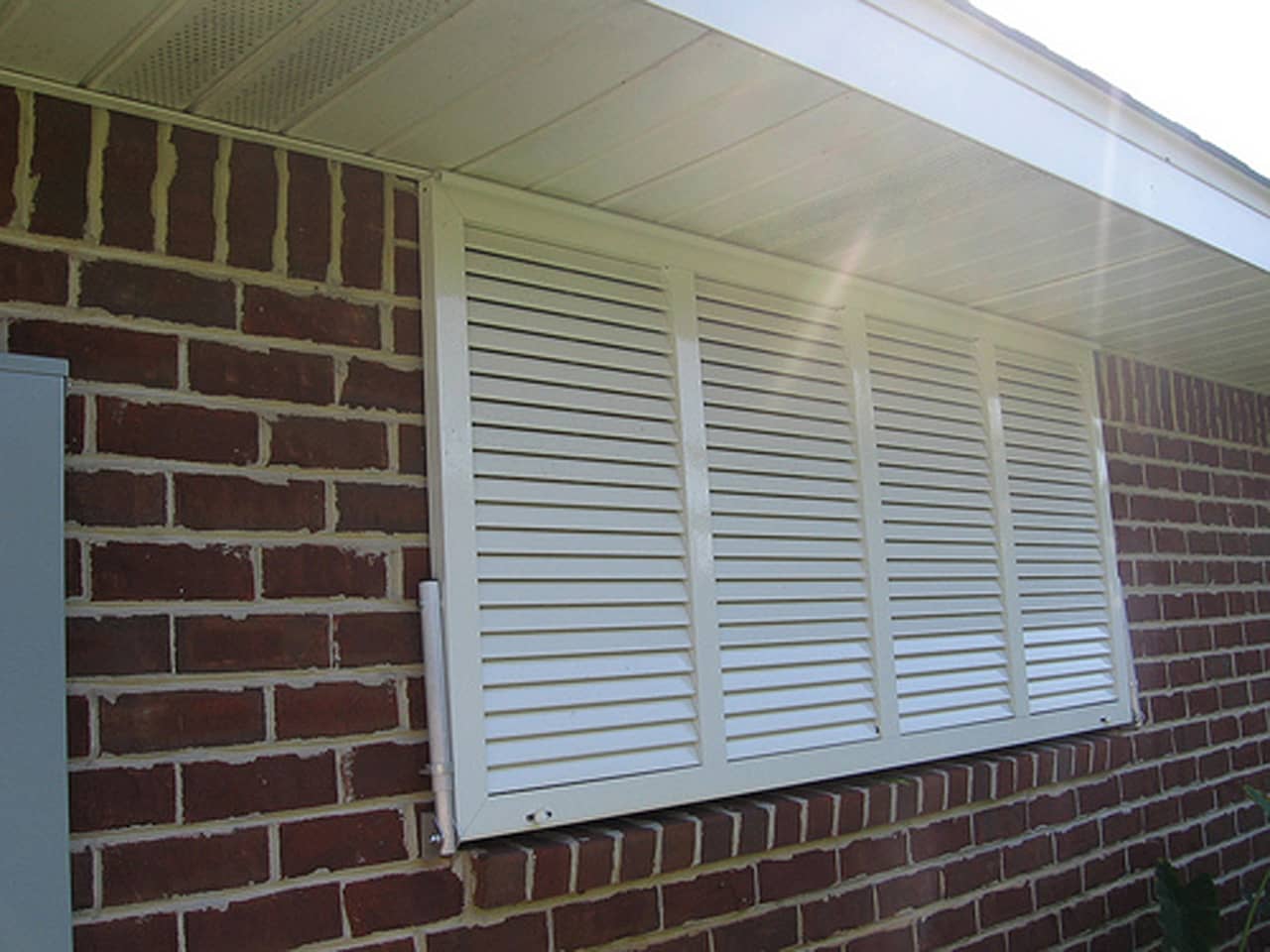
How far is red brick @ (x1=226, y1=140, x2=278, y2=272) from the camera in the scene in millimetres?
2146

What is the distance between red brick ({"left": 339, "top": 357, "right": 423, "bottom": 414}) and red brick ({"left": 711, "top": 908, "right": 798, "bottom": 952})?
1350 millimetres

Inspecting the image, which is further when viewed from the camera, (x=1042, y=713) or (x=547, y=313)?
(x=1042, y=713)

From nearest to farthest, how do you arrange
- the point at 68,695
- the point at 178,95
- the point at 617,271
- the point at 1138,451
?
the point at 68,695, the point at 178,95, the point at 617,271, the point at 1138,451

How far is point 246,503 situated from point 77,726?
46 cm

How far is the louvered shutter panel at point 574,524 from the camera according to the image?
2.38 metres

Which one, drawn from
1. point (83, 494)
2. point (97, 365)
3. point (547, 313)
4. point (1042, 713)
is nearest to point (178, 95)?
point (97, 365)

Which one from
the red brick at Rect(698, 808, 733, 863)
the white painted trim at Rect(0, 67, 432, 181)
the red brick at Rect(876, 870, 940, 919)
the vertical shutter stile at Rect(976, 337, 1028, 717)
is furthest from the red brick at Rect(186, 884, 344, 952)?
the vertical shutter stile at Rect(976, 337, 1028, 717)

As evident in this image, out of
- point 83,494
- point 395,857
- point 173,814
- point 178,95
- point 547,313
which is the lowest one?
point 395,857

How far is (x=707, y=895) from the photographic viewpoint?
2.59 meters

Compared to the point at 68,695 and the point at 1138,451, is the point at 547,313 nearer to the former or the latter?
the point at 68,695

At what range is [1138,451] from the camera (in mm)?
4344

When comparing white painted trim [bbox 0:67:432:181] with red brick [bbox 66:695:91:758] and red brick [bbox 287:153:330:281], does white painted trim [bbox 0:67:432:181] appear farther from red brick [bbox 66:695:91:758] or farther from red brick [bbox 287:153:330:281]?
red brick [bbox 66:695:91:758]

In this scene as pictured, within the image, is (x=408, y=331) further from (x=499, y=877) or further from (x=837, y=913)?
(x=837, y=913)

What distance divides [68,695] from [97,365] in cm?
54
